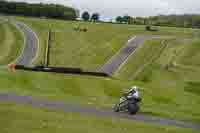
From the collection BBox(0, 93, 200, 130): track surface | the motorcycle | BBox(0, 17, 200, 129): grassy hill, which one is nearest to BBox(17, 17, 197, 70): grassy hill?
BBox(0, 17, 200, 129): grassy hill

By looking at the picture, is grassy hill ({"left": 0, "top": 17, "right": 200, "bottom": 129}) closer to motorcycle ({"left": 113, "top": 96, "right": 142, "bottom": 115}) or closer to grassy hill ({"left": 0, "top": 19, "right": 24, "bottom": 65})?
motorcycle ({"left": 113, "top": 96, "right": 142, "bottom": 115})

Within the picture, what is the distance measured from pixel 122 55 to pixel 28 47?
21.8 m

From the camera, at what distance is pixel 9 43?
10856cm

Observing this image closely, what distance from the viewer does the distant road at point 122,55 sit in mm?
86125

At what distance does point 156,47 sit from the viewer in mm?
105000

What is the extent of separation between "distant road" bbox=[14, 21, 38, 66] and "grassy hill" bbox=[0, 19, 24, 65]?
4.23ft

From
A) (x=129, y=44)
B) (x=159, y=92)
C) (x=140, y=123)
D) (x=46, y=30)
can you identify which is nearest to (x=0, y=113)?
(x=140, y=123)

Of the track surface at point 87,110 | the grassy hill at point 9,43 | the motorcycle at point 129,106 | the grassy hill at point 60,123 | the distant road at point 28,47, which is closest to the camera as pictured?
the grassy hill at point 60,123

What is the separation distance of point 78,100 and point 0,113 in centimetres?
1179

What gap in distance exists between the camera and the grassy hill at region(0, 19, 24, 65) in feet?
305

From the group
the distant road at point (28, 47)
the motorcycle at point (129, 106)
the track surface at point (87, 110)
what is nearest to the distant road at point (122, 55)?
the distant road at point (28, 47)

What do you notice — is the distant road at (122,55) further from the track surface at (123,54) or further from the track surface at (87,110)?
the track surface at (87,110)

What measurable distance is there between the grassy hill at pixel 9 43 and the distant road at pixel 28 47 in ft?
4.23

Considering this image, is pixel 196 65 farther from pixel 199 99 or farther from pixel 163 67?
pixel 199 99
